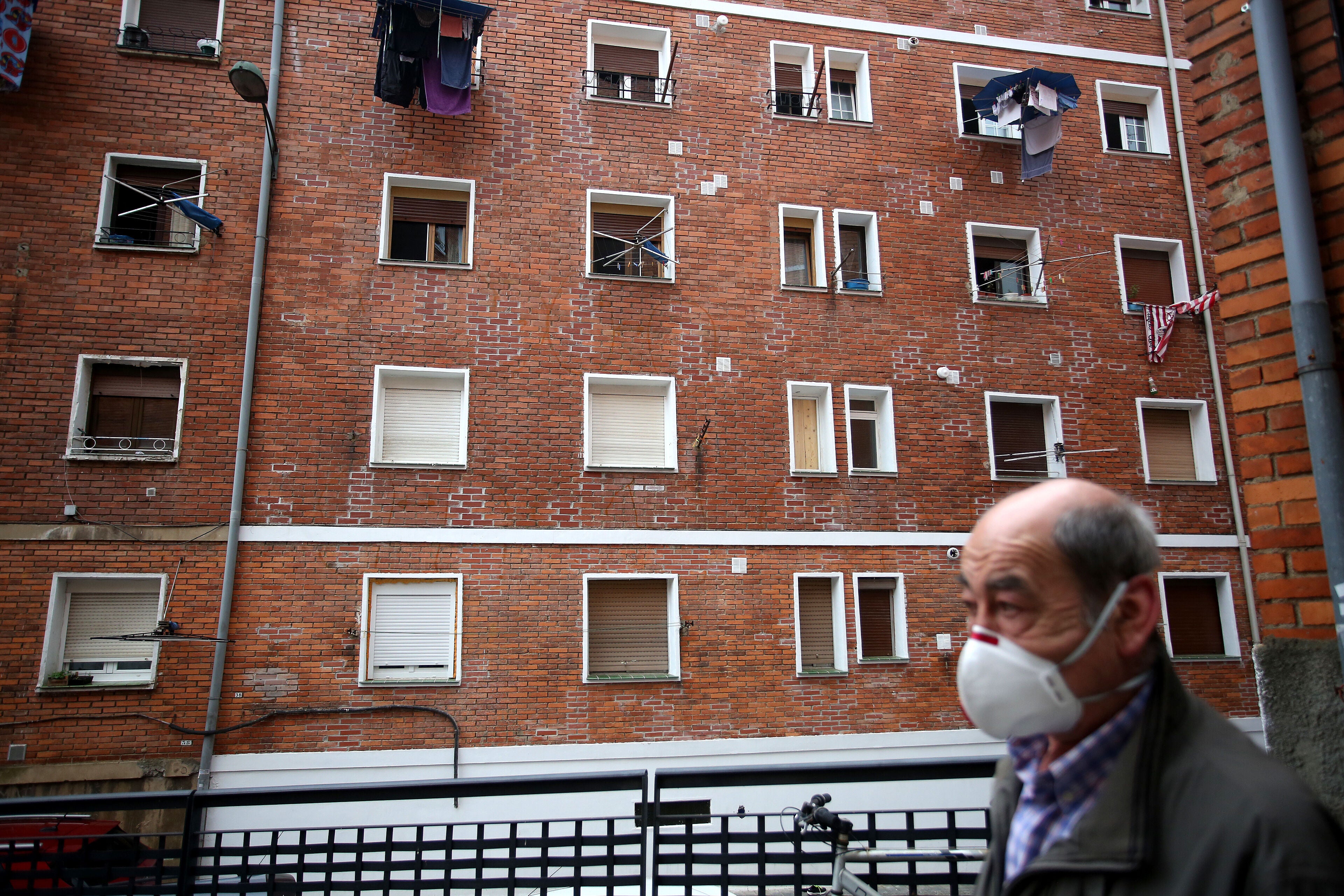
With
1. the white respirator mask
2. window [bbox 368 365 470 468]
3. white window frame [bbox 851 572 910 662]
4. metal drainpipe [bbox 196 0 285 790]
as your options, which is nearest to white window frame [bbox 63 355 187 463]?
metal drainpipe [bbox 196 0 285 790]

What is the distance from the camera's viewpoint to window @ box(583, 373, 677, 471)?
44.0 feet

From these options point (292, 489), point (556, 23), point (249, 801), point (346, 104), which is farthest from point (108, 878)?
point (556, 23)

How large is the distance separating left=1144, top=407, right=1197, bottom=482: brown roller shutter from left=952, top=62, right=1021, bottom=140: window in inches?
240

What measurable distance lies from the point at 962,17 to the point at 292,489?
604 inches

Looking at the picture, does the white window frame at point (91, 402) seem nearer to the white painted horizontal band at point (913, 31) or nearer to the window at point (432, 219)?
the window at point (432, 219)

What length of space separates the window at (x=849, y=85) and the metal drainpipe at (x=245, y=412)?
31.9 ft

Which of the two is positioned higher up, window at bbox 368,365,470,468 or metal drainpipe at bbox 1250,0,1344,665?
window at bbox 368,365,470,468

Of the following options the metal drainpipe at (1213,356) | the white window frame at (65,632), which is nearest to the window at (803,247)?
the metal drainpipe at (1213,356)

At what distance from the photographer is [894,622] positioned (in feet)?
44.9

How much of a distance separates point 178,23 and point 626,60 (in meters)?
7.54

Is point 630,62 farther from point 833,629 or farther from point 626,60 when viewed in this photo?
point 833,629

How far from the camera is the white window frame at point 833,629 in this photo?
13.0 meters

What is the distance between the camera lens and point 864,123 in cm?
1525

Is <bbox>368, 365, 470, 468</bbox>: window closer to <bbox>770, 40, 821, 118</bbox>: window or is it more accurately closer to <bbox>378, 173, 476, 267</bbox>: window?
<bbox>378, 173, 476, 267</bbox>: window
